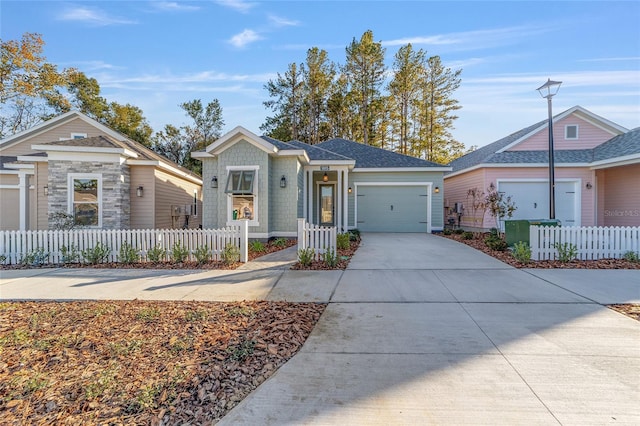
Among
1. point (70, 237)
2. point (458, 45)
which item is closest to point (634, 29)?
point (458, 45)

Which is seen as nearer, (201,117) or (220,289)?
(220,289)

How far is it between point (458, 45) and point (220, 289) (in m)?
11.8

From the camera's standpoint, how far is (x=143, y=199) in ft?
35.8

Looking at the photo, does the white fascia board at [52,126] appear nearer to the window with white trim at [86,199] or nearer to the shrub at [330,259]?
the window with white trim at [86,199]

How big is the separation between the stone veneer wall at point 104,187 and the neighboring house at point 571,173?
1425 cm

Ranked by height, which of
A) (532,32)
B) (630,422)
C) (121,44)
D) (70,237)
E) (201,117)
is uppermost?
(201,117)

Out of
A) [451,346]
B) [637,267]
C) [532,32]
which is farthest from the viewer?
[532,32]

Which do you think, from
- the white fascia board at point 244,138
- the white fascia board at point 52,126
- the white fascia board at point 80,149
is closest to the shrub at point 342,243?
the white fascia board at point 244,138

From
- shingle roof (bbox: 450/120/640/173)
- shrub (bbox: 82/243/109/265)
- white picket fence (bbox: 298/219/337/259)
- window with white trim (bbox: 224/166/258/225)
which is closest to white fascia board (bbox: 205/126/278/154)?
window with white trim (bbox: 224/166/258/225)

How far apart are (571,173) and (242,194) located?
1373 centimetres

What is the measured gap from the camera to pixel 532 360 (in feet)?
9.41

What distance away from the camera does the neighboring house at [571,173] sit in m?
12.3

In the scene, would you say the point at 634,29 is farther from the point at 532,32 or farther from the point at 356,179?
the point at 356,179

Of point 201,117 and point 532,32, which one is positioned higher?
point 201,117
